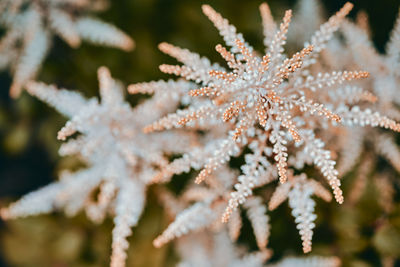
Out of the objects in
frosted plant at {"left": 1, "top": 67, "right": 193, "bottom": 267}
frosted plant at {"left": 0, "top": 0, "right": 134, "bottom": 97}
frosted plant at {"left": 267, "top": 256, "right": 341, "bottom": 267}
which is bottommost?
frosted plant at {"left": 267, "top": 256, "right": 341, "bottom": 267}

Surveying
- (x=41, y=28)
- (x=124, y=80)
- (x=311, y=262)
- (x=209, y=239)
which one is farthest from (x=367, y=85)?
(x=41, y=28)

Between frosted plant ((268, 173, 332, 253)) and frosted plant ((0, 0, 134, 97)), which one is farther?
frosted plant ((0, 0, 134, 97))

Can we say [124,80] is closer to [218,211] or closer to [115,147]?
[115,147]

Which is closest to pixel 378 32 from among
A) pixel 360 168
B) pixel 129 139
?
pixel 360 168

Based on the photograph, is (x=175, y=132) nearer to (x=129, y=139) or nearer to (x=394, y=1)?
(x=129, y=139)

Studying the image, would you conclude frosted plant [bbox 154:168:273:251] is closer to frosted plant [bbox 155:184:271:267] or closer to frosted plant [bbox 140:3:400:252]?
frosted plant [bbox 155:184:271:267]

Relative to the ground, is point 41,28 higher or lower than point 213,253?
higher

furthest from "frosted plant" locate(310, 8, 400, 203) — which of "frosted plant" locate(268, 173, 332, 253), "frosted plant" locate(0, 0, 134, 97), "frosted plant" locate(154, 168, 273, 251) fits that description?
"frosted plant" locate(0, 0, 134, 97)
